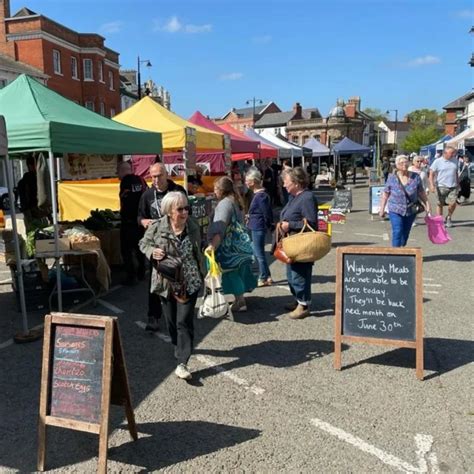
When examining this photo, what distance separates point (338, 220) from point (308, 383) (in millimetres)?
8201

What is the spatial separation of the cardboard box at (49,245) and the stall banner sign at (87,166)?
2779mm

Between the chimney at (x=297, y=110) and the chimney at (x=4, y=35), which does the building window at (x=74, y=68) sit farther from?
the chimney at (x=297, y=110)

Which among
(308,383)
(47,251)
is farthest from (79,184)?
(308,383)

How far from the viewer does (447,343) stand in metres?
4.84

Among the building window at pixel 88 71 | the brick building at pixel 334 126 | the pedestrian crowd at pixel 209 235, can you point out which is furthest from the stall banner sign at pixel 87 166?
the brick building at pixel 334 126

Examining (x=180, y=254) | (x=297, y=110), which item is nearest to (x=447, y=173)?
(x=180, y=254)

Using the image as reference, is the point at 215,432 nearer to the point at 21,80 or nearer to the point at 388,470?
the point at 388,470

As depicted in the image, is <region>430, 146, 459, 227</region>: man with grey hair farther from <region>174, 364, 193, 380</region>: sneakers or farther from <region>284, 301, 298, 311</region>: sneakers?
<region>174, 364, 193, 380</region>: sneakers

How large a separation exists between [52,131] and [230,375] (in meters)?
3.27

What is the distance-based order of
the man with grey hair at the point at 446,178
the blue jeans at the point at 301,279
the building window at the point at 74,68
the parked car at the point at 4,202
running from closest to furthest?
the blue jeans at the point at 301,279 < the man with grey hair at the point at 446,178 < the parked car at the point at 4,202 < the building window at the point at 74,68

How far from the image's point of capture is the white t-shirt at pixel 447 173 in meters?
11.8

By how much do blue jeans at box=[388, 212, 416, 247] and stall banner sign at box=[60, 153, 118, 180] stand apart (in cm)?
536

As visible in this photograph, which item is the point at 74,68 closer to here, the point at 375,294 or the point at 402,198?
the point at 402,198

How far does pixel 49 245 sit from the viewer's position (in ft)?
19.7
